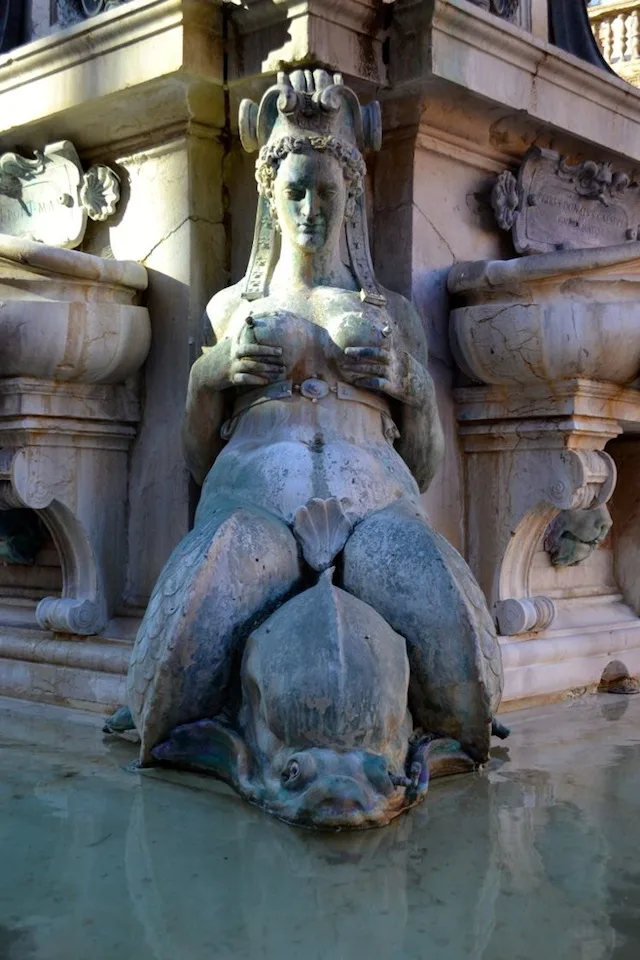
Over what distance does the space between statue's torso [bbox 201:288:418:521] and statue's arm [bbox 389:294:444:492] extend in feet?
0.30

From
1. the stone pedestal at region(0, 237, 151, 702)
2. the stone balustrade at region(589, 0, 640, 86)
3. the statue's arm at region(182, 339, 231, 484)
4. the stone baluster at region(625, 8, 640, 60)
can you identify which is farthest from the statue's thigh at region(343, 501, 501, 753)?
the stone baluster at region(625, 8, 640, 60)

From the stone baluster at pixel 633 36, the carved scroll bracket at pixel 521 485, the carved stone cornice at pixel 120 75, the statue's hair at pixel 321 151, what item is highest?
the stone baluster at pixel 633 36

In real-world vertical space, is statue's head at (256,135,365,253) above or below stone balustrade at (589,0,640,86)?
below

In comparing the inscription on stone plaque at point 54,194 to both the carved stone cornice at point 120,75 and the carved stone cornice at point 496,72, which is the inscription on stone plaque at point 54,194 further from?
the carved stone cornice at point 496,72

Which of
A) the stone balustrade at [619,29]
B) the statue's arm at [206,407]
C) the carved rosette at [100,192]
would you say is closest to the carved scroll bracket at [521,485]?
the statue's arm at [206,407]

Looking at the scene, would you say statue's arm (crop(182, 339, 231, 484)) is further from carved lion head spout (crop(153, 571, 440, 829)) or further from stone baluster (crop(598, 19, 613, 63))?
stone baluster (crop(598, 19, 613, 63))

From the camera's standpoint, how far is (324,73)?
383 cm

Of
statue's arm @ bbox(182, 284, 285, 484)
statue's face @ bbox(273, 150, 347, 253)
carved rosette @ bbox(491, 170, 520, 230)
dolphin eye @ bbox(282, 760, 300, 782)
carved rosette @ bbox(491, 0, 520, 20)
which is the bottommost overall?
dolphin eye @ bbox(282, 760, 300, 782)

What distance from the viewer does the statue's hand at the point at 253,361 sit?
3.58m

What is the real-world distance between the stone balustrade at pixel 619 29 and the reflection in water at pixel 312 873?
12398 millimetres

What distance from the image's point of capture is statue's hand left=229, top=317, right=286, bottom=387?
358cm

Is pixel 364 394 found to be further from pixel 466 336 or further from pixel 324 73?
pixel 324 73

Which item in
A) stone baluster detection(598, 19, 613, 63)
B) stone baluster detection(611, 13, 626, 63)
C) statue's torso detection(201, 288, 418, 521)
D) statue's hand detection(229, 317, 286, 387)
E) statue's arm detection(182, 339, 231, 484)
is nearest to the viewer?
statue's torso detection(201, 288, 418, 521)

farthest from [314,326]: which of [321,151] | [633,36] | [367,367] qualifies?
[633,36]
